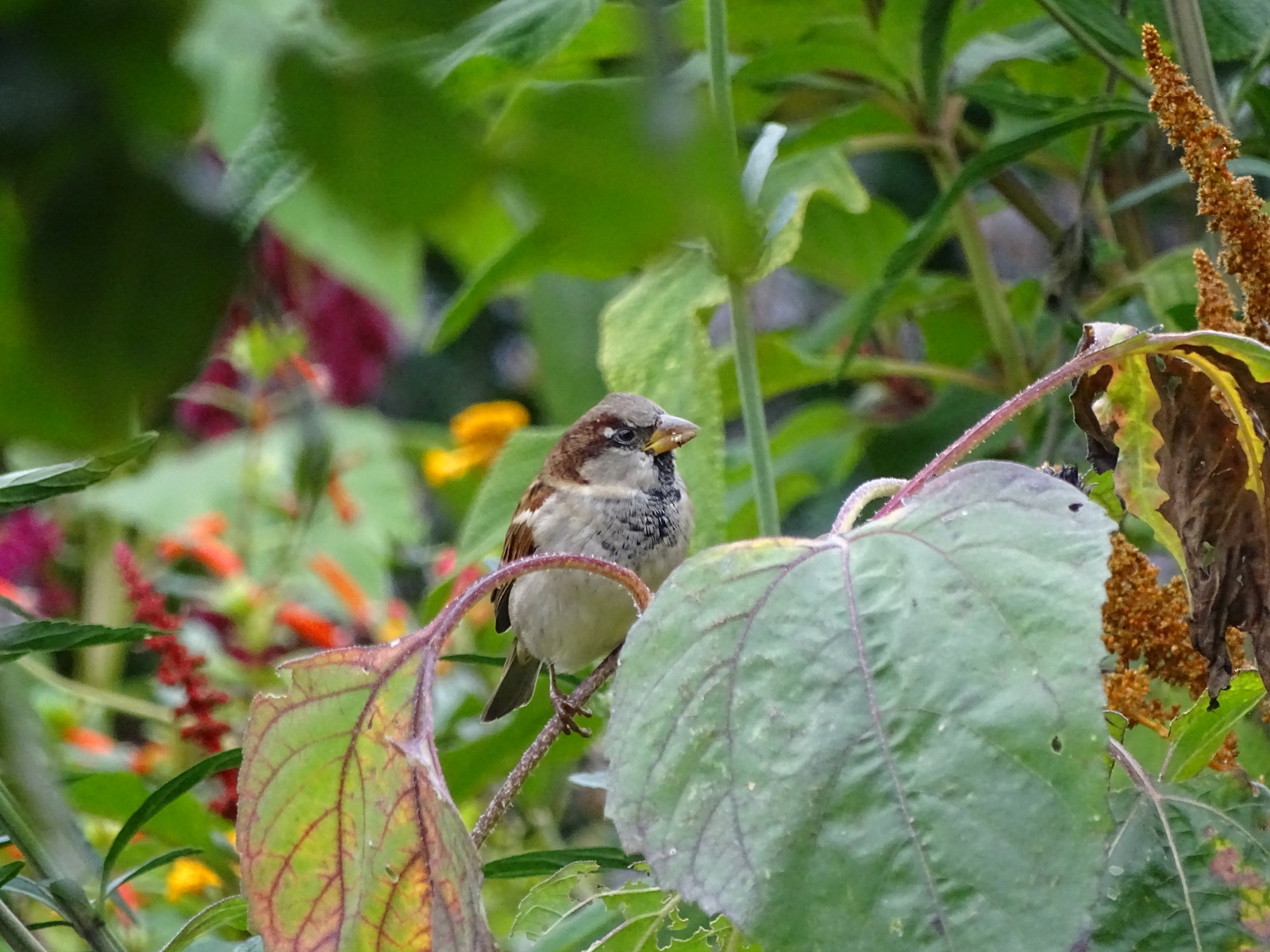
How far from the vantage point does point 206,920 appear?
757mm

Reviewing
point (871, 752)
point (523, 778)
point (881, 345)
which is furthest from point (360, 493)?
point (871, 752)

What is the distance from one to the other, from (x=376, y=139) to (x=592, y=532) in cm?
125

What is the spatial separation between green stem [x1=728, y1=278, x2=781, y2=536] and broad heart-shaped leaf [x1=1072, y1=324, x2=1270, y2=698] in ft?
0.72

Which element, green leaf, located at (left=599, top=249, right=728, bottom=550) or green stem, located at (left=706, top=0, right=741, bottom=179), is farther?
green leaf, located at (left=599, top=249, right=728, bottom=550)

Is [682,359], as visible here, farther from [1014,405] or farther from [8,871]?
[8,871]

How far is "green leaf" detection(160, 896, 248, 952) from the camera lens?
0.75m

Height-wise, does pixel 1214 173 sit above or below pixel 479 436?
above

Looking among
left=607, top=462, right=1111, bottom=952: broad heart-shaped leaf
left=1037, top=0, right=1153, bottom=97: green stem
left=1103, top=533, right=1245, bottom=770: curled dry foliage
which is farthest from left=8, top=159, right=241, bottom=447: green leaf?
left=1037, top=0, right=1153, bottom=97: green stem

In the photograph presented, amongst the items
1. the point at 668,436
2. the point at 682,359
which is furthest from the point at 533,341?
the point at 682,359

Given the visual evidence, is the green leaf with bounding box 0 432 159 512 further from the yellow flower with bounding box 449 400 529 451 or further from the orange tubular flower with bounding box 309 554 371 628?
the yellow flower with bounding box 449 400 529 451

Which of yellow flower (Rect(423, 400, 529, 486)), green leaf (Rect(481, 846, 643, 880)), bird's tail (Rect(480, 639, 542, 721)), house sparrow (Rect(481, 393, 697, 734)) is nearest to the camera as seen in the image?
green leaf (Rect(481, 846, 643, 880))

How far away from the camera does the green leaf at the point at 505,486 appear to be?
1.27 meters

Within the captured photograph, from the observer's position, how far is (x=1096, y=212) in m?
1.40

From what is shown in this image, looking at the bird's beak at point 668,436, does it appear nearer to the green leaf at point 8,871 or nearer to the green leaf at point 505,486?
the green leaf at point 505,486
